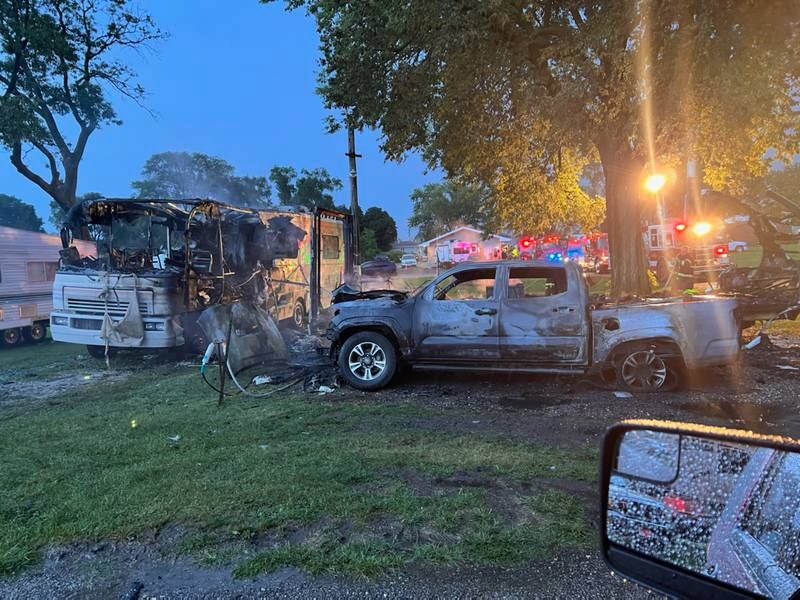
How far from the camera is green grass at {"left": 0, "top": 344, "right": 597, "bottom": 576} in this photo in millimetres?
3273

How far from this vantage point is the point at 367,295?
27.0 feet

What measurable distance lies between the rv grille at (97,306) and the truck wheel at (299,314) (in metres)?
4.13

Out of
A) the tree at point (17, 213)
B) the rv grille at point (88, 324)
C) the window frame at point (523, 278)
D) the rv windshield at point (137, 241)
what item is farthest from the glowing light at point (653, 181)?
the tree at point (17, 213)

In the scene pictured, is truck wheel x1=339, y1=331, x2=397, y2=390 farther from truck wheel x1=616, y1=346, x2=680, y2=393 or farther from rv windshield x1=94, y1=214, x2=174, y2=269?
rv windshield x1=94, y1=214, x2=174, y2=269

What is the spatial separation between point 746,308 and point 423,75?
272 inches

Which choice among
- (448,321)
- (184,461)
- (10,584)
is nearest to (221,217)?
(448,321)

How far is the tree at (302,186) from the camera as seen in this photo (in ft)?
187

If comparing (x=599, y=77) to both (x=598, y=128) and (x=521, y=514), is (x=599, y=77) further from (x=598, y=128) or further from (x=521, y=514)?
(x=521, y=514)

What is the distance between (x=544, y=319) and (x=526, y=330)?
0.27m

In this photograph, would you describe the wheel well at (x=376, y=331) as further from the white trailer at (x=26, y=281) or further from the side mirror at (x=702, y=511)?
the white trailer at (x=26, y=281)

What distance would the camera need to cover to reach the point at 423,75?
10.2 m

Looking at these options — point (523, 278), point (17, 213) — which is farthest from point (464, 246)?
point (17, 213)

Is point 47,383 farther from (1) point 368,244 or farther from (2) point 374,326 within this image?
(1) point 368,244

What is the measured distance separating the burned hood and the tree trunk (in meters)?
6.08
